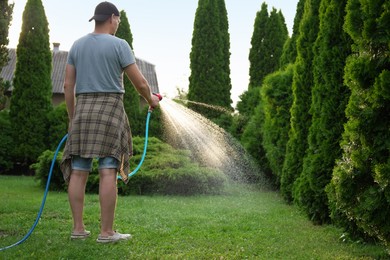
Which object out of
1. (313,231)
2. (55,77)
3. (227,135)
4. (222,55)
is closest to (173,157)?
(227,135)

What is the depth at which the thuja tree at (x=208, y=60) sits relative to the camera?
19.8 meters

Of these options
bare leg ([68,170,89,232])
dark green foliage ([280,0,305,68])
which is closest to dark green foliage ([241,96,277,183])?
dark green foliage ([280,0,305,68])

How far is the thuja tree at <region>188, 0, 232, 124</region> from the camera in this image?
19781 millimetres

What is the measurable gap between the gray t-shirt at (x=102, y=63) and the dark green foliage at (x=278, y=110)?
493 centimetres

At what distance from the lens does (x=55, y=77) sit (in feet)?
89.4

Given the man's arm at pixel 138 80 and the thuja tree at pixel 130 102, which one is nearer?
the man's arm at pixel 138 80

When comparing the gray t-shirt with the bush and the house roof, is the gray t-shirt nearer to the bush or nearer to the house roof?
the bush

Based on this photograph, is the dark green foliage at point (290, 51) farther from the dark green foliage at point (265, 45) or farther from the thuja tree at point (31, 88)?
the thuja tree at point (31, 88)

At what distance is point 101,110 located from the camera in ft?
14.6

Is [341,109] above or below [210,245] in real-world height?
above

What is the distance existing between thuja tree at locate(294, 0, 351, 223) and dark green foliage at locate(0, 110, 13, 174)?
477 inches

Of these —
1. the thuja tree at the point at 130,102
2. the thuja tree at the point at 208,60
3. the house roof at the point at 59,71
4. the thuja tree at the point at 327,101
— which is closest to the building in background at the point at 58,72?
the house roof at the point at 59,71

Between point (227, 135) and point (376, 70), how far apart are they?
11.2m

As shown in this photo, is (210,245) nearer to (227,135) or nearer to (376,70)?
(376,70)
